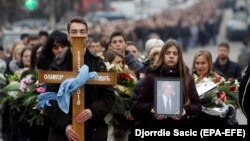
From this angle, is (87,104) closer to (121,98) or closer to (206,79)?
(121,98)

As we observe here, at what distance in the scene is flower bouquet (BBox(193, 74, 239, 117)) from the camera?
37.1ft

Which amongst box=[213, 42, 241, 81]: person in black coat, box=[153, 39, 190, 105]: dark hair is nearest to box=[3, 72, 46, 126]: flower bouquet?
box=[153, 39, 190, 105]: dark hair

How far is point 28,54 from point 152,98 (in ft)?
14.3

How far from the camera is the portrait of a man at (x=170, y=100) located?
32.4 ft

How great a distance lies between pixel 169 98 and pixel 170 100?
0.07ft

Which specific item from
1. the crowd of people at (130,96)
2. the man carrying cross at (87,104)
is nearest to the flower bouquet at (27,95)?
the crowd of people at (130,96)

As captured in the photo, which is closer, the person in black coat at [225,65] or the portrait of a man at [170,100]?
the portrait of a man at [170,100]

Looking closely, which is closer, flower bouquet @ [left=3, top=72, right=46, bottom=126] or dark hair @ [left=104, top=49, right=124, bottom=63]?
flower bouquet @ [left=3, top=72, right=46, bottom=126]

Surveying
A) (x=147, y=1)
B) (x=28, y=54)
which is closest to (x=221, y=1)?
(x=147, y=1)

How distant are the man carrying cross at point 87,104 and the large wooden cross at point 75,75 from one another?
0.21 ft

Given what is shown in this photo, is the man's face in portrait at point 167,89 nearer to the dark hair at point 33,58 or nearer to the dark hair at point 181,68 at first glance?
the dark hair at point 181,68

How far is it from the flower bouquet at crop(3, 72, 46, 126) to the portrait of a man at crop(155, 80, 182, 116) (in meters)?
1.55

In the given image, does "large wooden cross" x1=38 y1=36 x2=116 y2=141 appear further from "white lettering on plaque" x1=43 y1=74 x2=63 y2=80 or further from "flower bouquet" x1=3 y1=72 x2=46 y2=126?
"flower bouquet" x1=3 y1=72 x2=46 y2=126

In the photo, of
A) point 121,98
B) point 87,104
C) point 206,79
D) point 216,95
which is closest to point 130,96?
point 121,98
